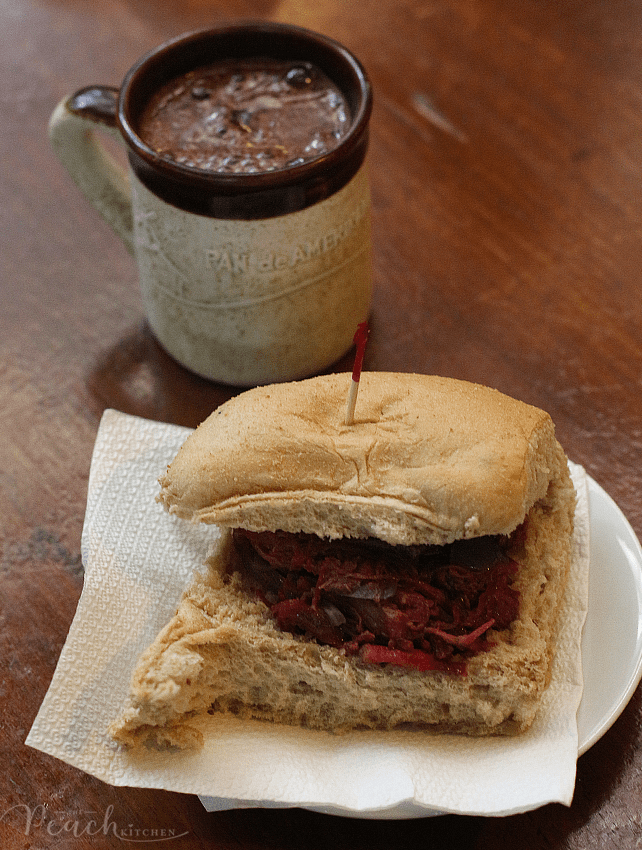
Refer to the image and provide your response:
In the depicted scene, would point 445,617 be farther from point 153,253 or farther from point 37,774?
point 153,253

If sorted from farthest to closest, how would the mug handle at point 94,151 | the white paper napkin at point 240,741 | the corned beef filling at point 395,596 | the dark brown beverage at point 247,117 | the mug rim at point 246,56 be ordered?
the mug handle at point 94,151, the dark brown beverage at point 247,117, the mug rim at point 246,56, the corned beef filling at point 395,596, the white paper napkin at point 240,741

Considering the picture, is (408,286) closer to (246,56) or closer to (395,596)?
(246,56)

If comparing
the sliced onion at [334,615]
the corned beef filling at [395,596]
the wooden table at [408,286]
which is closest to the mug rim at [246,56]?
the wooden table at [408,286]

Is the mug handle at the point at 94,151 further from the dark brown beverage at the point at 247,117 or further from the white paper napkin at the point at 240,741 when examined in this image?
the white paper napkin at the point at 240,741

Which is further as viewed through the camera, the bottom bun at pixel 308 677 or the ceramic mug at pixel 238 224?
the ceramic mug at pixel 238 224

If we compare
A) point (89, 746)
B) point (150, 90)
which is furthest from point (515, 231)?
point (89, 746)

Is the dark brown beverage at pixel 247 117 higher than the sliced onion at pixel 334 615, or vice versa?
the dark brown beverage at pixel 247 117

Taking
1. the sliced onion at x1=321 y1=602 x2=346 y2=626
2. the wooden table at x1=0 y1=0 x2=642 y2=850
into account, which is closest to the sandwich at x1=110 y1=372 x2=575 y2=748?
the sliced onion at x1=321 y1=602 x2=346 y2=626

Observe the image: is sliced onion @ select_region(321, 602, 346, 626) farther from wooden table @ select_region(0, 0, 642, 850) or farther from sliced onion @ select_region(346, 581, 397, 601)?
wooden table @ select_region(0, 0, 642, 850)
